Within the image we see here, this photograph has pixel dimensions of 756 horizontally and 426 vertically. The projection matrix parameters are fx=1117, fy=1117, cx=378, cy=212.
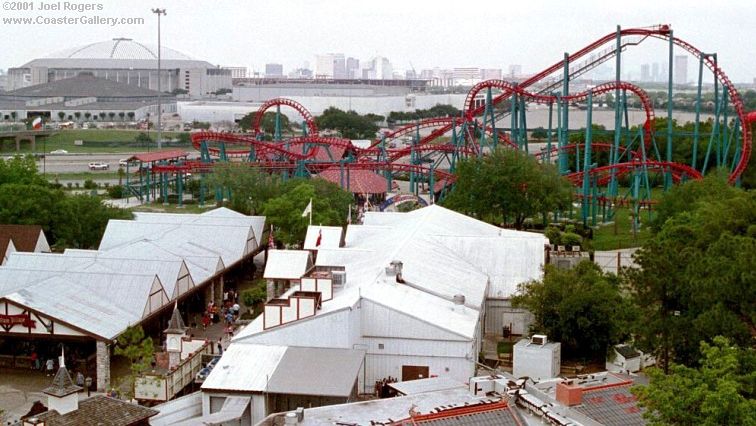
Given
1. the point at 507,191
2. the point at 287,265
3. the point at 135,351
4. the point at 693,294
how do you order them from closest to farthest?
the point at 693,294
the point at 135,351
the point at 287,265
the point at 507,191

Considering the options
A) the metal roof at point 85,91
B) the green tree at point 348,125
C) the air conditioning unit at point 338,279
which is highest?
the metal roof at point 85,91

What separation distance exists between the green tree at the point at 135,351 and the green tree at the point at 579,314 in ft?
34.2

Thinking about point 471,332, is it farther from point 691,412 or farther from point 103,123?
point 103,123

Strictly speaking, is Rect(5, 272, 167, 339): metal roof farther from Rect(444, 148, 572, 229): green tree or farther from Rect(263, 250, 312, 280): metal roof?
Rect(444, 148, 572, 229): green tree

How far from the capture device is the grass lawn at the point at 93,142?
112 metres

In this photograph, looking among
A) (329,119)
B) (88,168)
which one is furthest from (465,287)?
(329,119)

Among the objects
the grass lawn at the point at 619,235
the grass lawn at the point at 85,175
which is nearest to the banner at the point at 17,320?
the grass lawn at the point at 619,235

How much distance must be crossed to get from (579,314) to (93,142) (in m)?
99.5

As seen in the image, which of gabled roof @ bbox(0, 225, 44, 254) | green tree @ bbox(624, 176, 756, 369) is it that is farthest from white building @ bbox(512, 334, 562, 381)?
gabled roof @ bbox(0, 225, 44, 254)

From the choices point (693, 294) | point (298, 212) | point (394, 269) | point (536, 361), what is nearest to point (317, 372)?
point (536, 361)

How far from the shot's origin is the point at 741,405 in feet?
55.2

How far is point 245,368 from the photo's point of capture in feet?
82.2

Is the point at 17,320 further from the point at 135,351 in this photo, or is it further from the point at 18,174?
the point at 18,174

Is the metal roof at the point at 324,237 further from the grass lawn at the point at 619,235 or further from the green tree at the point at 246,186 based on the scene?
the grass lawn at the point at 619,235
